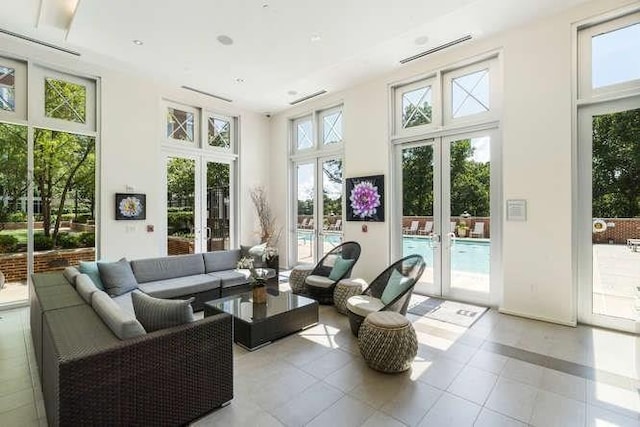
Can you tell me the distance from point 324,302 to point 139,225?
368 cm

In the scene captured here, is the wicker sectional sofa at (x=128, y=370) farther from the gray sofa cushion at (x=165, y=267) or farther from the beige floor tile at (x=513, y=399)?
the beige floor tile at (x=513, y=399)

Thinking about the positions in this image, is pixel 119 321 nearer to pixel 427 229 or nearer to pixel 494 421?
pixel 494 421

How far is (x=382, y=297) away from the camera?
3783mm

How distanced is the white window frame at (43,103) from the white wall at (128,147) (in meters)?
0.17

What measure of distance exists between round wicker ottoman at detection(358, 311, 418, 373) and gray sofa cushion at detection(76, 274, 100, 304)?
247 centimetres

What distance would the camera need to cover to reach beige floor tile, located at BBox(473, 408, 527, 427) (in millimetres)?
2193

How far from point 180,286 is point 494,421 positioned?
12.6 feet

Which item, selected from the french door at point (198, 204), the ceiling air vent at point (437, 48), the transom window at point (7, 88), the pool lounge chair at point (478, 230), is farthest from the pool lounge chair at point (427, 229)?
the transom window at point (7, 88)

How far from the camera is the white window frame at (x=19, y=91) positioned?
15.6 feet

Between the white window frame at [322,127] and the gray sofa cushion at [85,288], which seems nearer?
the gray sofa cushion at [85,288]

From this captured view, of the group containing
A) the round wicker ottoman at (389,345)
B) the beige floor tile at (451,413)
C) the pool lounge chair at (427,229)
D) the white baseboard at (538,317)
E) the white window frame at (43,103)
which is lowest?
the beige floor tile at (451,413)

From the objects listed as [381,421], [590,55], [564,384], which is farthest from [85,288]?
[590,55]

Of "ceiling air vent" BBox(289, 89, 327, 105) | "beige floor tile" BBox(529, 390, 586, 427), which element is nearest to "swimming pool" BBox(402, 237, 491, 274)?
"beige floor tile" BBox(529, 390, 586, 427)

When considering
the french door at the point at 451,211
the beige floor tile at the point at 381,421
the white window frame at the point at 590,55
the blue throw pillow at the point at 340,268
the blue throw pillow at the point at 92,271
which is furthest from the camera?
the blue throw pillow at the point at 340,268
